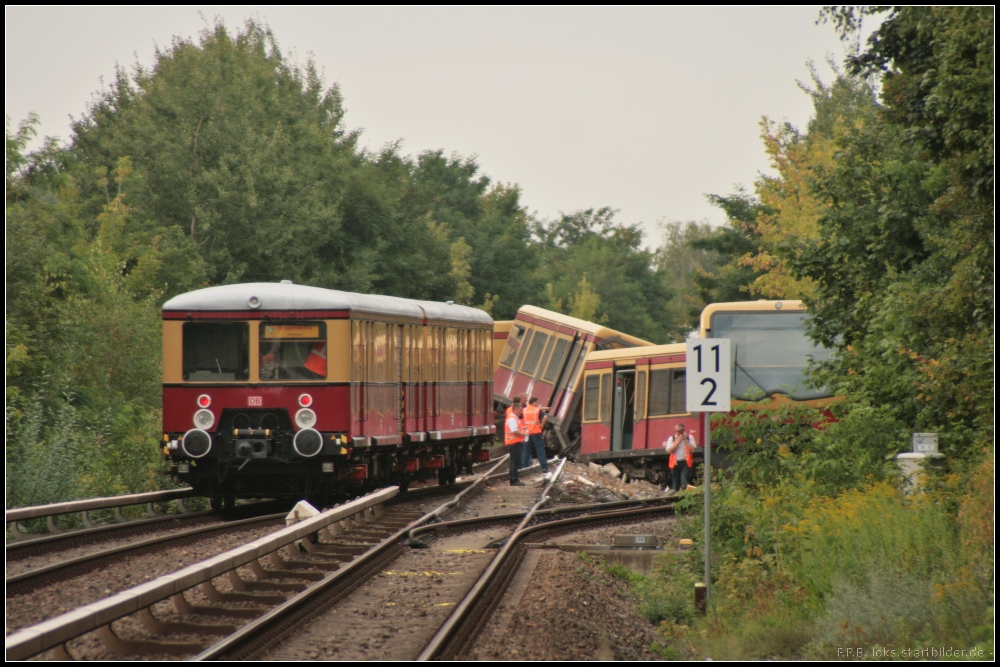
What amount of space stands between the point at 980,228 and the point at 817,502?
3.41 m

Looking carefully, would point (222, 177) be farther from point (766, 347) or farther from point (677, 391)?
point (766, 347)

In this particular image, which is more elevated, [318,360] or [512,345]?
[512,345]

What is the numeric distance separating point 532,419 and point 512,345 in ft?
43.5

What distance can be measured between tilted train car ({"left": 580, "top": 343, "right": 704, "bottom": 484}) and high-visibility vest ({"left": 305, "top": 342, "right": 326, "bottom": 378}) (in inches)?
294

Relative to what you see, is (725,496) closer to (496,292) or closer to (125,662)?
(125,662)

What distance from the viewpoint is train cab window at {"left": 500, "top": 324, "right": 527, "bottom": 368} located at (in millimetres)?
37156

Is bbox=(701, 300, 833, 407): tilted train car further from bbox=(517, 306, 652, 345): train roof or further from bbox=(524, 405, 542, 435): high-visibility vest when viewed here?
bbox=(517, 306, 652, 345): train roof

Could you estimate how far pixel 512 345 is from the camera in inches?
1484

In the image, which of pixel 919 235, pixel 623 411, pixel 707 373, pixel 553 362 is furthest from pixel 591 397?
pixel 707 373

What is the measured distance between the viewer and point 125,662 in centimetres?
826

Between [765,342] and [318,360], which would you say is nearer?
[318,360]

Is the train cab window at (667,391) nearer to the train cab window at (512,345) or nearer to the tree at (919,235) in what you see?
the tree at (919,235)

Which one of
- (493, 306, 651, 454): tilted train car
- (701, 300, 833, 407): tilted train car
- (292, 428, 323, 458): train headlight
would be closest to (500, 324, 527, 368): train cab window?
(493, 306, 651, 454): tilted train car

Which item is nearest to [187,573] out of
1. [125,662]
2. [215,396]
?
[125,662]
